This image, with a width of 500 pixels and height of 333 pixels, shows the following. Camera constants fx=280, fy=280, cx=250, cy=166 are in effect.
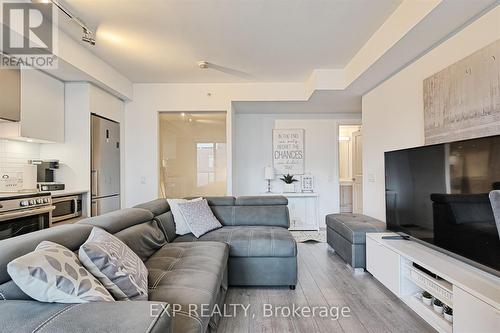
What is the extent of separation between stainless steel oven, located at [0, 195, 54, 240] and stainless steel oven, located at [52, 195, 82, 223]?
125mm

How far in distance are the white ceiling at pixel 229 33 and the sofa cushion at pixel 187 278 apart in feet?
6.76

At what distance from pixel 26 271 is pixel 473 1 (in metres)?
2.89

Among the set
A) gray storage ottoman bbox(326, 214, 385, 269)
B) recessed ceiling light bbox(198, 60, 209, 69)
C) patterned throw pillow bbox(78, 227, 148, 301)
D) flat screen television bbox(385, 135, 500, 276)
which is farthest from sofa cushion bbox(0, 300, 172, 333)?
recessed ceiling light bbox(198, 60, 209, 69)

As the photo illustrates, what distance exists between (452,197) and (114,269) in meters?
2.24

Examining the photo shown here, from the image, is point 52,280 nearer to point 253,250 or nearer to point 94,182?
point 253,250

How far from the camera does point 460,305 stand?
5.38 feet

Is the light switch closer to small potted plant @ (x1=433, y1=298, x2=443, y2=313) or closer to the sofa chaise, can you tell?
the sofa chaise

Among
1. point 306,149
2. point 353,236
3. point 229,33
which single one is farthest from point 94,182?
point 306,149

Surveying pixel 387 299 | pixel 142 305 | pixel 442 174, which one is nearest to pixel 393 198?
pixel 442 174

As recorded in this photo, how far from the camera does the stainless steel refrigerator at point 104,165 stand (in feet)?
12.1

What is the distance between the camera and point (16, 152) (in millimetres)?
3232

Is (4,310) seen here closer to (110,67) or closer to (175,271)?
(175,271)

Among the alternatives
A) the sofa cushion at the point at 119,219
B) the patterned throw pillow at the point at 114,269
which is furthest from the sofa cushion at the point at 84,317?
the sofa cushion at the point at 119,219

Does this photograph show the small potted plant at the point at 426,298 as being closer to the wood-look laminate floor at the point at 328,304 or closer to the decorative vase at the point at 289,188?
the wood-look laminate floor at the point at 328,304
